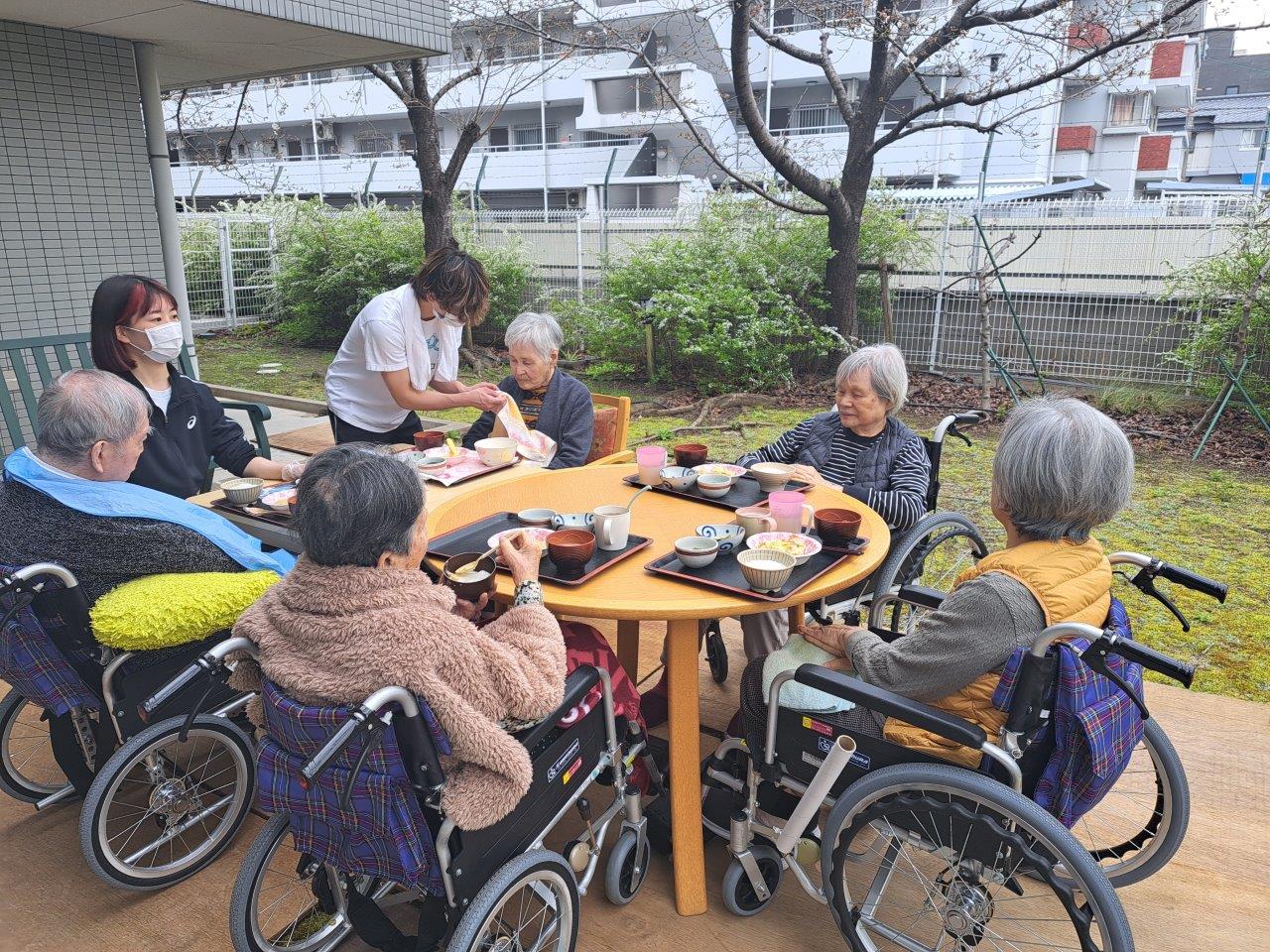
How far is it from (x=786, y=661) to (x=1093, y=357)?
6.55 meters

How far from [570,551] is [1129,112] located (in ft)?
82.8

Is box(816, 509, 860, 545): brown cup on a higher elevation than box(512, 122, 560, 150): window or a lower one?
lower

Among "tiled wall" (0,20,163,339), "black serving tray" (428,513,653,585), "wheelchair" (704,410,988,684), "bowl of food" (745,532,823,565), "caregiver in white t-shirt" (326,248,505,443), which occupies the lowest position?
"wheelchair" (704,410,988,684)

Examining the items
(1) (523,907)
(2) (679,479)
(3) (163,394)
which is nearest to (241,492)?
(3) (163,394)

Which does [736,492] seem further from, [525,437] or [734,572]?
[525,437]

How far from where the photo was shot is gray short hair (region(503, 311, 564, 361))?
11.0 ft

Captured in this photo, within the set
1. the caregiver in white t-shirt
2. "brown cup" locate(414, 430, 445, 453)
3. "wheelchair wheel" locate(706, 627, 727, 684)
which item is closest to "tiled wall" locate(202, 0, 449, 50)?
the caregiver in white t-shirt

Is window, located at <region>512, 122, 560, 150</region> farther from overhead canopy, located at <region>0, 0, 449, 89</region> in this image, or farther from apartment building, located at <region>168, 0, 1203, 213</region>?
overhead canopy, located at <region>0, 0, 449, 89</region>

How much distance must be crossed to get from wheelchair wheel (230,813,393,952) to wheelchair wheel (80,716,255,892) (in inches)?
8.9

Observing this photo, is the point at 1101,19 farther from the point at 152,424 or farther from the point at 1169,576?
the point at 152,424

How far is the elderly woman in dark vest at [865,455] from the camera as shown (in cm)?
268

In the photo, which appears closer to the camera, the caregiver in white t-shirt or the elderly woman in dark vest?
the elderly woman in dark vest

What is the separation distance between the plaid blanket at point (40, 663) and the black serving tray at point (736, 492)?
1545mm

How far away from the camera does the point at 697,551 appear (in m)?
1.98
